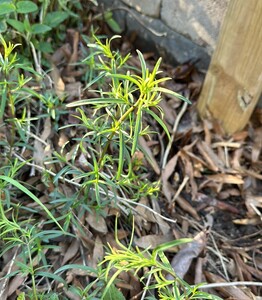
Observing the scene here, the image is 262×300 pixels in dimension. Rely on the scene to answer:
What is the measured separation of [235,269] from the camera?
1647mm

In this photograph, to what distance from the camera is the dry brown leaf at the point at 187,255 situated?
5.15 ft

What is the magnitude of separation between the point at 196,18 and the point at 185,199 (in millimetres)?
810

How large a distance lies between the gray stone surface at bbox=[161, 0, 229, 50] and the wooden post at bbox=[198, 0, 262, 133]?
0.16m

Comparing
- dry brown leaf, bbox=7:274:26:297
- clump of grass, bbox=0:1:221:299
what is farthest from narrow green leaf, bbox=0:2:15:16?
dry brown leaf, bbox=7:274:26:297

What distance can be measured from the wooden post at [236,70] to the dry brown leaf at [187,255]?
590 millimetres

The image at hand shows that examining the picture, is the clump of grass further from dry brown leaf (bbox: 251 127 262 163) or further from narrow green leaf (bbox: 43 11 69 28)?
dry brown leaf (bbox: 251 127 262 163)

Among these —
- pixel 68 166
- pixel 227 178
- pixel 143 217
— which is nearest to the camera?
pixel 68 166

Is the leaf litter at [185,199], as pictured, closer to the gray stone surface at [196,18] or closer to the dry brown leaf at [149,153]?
the dry brown leaf at [149,153]

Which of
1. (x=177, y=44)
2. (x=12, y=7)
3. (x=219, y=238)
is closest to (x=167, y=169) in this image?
(x=219, y=238)

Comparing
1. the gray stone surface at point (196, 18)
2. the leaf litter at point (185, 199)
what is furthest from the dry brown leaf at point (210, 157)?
the gray stone surface at point (196, 18)

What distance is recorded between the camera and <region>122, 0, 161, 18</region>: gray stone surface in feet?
Result: 6.73

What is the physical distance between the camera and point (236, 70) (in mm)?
1788

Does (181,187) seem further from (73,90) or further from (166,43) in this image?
(166,43)

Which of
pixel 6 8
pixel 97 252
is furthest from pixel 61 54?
pixel 97 252
